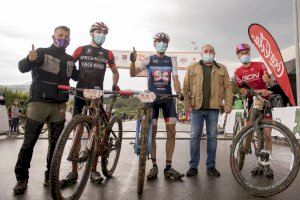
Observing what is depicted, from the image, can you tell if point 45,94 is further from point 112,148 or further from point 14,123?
point 14,123

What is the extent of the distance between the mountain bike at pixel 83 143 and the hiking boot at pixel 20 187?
548mm

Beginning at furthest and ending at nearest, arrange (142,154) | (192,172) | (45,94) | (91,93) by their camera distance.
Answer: (192,172) → (45,94) → (142,154) → (91,93)

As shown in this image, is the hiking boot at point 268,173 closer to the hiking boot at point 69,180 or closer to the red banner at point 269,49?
the hiking boot at point 69,180

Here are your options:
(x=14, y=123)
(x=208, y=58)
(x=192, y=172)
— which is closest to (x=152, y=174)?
(x=192, y=172)

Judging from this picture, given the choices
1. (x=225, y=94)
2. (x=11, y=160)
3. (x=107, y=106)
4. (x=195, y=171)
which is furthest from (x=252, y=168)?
(x=11, y=160)

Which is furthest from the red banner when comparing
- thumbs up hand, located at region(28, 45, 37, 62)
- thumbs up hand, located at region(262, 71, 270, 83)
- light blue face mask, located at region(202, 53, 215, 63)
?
thumbs up hand, located at region(28, 45, 37, 62)

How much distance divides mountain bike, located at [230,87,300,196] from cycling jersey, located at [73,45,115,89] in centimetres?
227

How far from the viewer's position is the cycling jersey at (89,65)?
570 cm

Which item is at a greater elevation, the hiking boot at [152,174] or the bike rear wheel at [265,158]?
the bike rear wheel at [265,158]

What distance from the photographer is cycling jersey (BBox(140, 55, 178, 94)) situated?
20.5 feet

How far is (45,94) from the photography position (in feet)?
16.8

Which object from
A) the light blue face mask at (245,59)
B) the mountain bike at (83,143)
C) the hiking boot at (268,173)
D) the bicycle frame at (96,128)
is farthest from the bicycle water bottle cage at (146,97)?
the light blue face mask at (245,59)

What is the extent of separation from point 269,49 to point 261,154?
9951 mm

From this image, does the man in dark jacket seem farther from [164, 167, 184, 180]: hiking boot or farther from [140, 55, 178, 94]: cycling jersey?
[164, 167, 184, 180]: hiking boot
